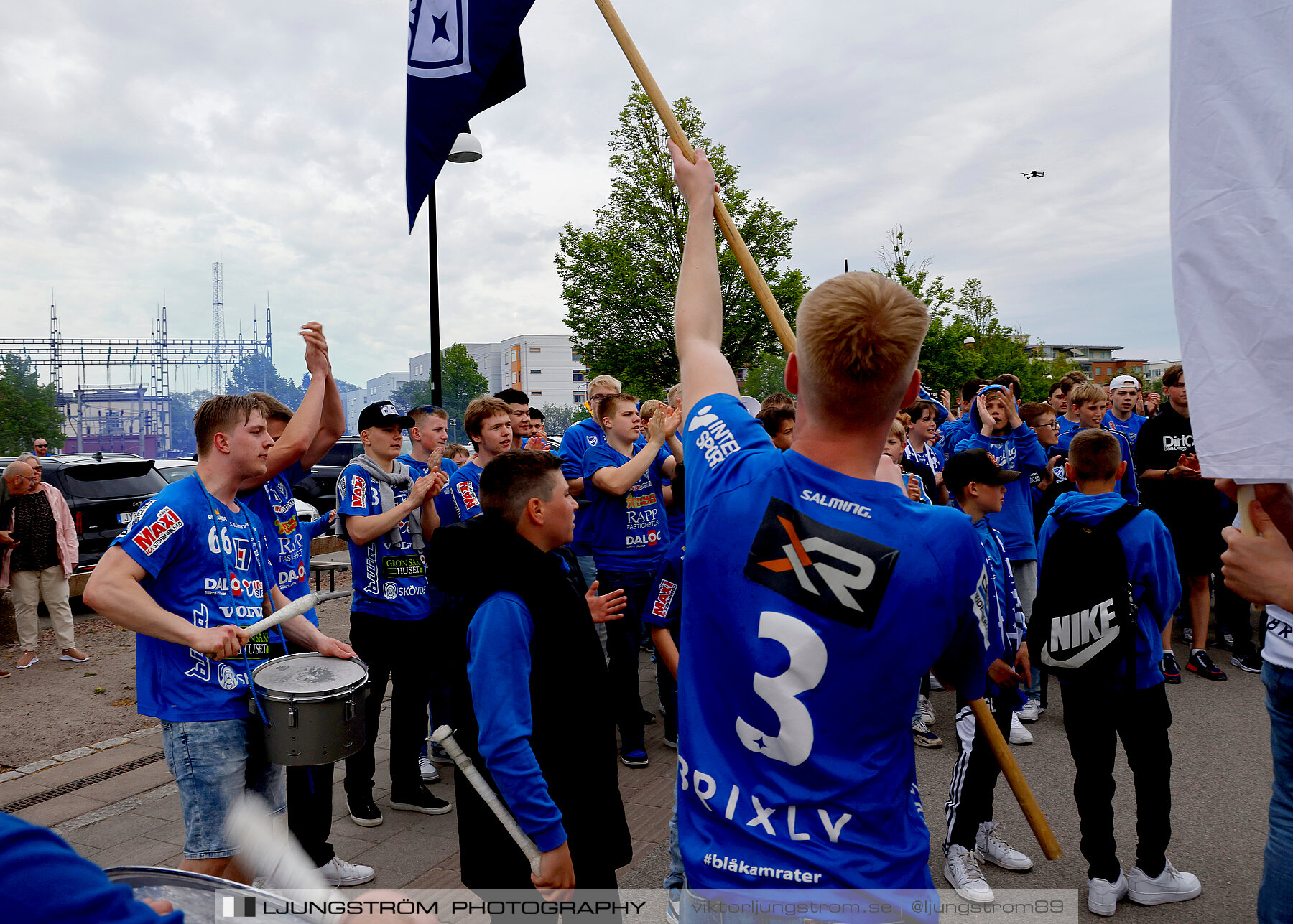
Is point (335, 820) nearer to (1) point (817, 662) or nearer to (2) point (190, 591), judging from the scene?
(2) point (190, 591)

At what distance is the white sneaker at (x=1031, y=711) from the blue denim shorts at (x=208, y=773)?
16.9ft

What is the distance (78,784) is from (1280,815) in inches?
244

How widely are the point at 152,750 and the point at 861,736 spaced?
6.06 meters

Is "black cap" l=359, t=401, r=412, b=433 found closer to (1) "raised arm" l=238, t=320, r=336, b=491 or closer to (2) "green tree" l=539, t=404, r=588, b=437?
(1) "raised arm" l=238, t=320, r=336, b=491

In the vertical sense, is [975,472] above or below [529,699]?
above

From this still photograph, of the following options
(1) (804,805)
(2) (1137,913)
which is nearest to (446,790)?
(2) (1137,913)

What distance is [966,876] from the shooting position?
3.76 metres

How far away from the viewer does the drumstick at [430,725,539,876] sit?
2.24 metres

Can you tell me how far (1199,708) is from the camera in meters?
6.13

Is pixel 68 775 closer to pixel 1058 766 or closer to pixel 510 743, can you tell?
pixel 510 743

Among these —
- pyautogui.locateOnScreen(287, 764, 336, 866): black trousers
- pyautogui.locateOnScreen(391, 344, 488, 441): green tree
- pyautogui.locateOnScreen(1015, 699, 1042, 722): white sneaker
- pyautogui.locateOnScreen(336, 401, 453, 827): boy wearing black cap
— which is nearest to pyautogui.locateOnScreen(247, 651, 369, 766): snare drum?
pyautogui.locateOnScreen(287, 764, 336, 866): black trousers

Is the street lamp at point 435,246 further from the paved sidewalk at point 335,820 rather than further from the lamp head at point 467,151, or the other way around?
the paved sidewalk at point 335,820

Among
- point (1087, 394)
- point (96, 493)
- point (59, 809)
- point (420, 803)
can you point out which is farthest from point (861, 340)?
point (96, 493)

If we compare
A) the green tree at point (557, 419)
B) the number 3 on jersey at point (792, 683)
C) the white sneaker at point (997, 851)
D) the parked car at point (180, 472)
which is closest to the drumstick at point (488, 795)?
the number 3 on jersey at point (792, 683)
